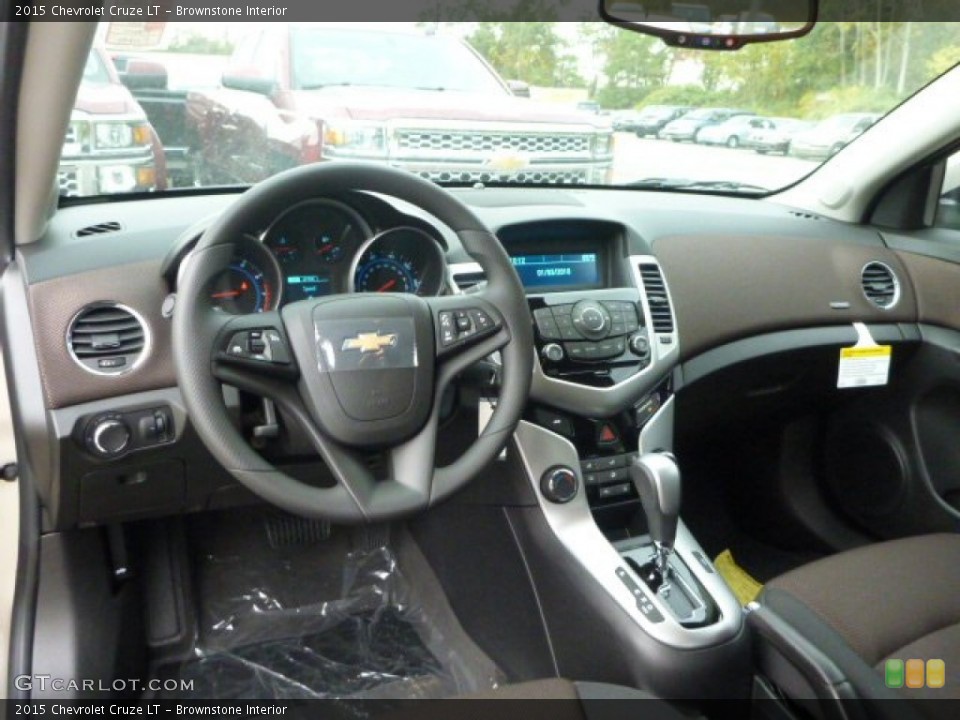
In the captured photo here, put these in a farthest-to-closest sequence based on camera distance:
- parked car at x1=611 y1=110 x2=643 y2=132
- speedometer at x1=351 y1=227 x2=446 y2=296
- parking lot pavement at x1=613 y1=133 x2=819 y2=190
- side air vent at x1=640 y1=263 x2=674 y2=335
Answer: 1. parking lot pavement at x1=613 y1=133 x2=819 y2=190
2. parked car at x1=611 y1=110 x2=643 y2=132
3. side air vent at x1=640 y1=263 x2=674 y2=335
4. speedometer at x1=351 y1=227 x2=446 y2=296

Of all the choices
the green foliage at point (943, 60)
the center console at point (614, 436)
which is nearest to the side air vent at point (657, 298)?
the center console at point (614, 436)

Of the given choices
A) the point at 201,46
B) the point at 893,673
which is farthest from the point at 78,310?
the point at 893,673

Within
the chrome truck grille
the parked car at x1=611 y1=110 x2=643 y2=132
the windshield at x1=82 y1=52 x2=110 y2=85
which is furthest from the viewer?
the parked car at x1=611 y1=110 x2=643 y2=132

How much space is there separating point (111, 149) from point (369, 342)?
1.01 m

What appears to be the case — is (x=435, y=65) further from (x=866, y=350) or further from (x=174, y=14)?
(x=866, y=350)

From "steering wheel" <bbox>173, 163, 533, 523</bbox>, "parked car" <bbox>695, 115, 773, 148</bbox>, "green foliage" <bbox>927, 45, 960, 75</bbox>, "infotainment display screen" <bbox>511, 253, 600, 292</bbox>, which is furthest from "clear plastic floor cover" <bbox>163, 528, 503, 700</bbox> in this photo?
"green foliage" <bbox>927, 45, 960, 75</bbox>

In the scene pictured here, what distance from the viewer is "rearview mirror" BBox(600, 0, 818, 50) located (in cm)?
200

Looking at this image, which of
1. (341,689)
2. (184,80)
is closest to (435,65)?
(184,80)

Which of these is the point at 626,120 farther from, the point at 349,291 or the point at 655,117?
the point at 349,291

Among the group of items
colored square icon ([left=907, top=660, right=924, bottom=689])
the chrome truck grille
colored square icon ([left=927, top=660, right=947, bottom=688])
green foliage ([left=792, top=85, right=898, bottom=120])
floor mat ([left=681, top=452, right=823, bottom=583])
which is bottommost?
floor mat ([left=681, top=452, right=823, bottom=583])

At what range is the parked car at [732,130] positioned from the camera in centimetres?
286

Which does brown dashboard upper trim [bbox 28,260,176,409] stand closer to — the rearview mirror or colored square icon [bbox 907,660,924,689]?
the rearview mirror

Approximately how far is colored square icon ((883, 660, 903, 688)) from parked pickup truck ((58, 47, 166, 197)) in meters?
1.98

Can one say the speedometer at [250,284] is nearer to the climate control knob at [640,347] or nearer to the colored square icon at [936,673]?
the climate control knob at [640,347]
